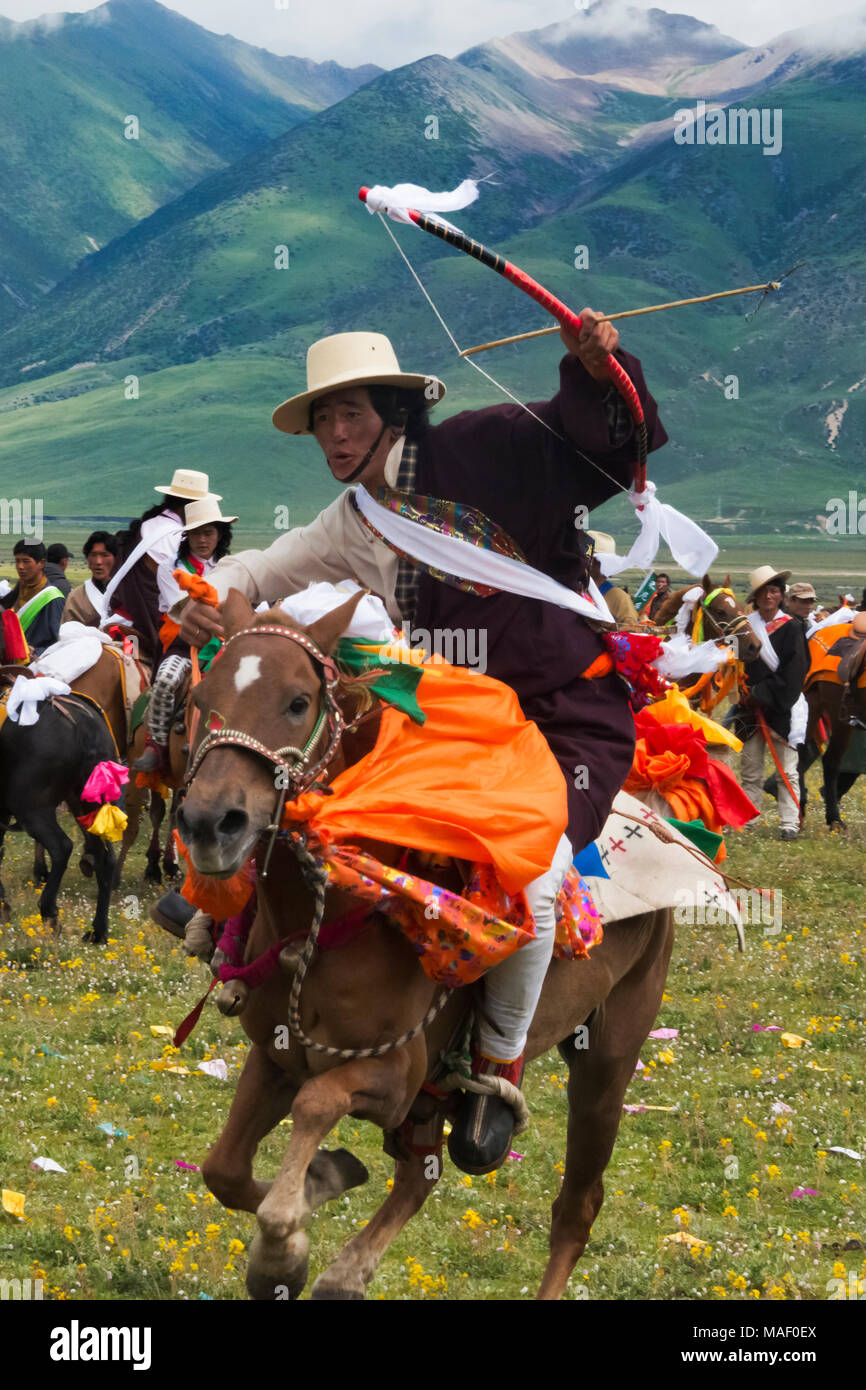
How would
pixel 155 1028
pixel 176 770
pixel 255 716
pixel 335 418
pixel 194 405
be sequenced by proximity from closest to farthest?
pixel 255 716 < pixel 335 418 < pixel 155 1028 < pixel 176 770 < pixel 194 405

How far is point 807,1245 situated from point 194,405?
579ft

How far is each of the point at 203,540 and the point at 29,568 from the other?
293cm

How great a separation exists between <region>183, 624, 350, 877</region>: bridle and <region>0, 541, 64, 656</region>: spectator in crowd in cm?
956

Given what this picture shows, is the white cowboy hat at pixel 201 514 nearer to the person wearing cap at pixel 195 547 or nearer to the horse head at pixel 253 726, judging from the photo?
the person wearing cap at pixel 195 547

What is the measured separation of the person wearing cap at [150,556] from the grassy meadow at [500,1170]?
2.98 metres

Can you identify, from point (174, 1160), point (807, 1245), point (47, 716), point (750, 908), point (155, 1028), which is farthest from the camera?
point (750, 908)

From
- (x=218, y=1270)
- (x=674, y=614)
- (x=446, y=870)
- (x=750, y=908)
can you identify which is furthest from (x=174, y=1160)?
(x=674, y=614)

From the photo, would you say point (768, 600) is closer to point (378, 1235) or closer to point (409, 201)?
point (378, 1235)

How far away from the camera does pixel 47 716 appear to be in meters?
10.9

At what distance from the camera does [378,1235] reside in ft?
15.9

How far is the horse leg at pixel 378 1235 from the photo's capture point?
462 centimetres

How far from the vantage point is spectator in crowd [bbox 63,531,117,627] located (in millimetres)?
14875

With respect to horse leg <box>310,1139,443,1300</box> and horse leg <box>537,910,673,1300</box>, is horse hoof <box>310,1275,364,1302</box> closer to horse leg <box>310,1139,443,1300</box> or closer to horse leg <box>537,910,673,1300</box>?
horse leg <box>310,1139,443,1300</box>

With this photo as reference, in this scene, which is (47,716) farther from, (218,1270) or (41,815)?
(218,1270)
